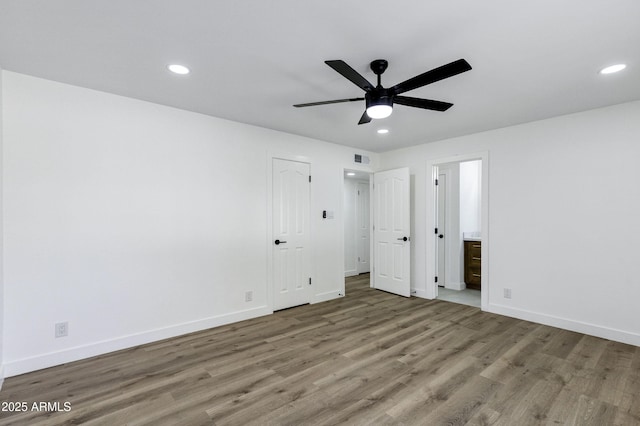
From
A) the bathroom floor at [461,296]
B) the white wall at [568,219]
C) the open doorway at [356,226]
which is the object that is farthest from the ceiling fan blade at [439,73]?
the open doorway at [356,226]

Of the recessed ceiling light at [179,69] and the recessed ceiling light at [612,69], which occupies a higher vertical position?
the recessed ceiling light at [179,69]

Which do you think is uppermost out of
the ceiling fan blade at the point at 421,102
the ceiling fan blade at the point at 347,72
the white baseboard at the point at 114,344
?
the ceiling fan blade at the point at 347,72

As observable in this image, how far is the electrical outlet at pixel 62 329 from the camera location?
8.91 feet

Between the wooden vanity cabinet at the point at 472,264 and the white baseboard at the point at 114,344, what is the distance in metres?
4.02

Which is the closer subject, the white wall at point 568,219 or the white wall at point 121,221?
the white wall at point 121,221

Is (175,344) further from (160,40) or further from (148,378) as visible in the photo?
(160,40)

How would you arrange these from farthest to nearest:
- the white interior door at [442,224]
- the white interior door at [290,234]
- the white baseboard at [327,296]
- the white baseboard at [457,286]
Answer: the white interior door at [442,224], the white baseboard at [457,286], the white baseboard at [327,296], the white interior door at [290,234]

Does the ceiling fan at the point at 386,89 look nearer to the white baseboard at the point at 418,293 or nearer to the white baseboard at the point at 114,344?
the white baseboard at the point at 114,344

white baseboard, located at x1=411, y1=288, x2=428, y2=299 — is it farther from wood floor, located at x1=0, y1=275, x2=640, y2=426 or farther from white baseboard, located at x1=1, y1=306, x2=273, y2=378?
white baseboard, located at x1=1, y1=306, x2=273, y2=378

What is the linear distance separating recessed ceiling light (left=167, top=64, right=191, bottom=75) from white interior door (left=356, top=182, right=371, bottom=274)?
4.81 meters

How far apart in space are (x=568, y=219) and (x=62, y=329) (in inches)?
219

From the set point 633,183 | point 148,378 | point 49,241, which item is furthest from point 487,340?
point 49,241

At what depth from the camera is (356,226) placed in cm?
682

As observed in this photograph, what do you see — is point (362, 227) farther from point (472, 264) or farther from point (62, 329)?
point (62, 329)
